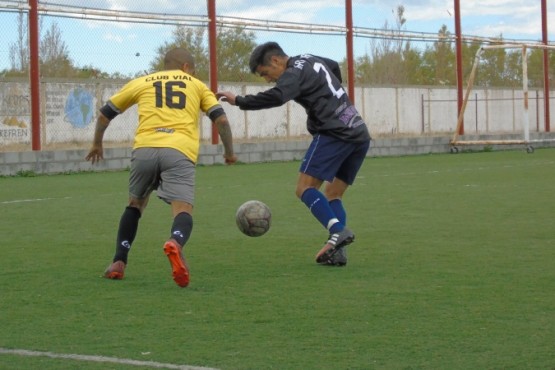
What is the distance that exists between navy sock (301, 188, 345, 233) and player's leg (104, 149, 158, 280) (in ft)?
4.42

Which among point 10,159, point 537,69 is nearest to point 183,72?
point 10,159

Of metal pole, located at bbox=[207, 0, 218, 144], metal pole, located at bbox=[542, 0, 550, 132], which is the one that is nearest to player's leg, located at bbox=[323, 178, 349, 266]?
metal pole, located at bbox=[207, 0, 218, 144]

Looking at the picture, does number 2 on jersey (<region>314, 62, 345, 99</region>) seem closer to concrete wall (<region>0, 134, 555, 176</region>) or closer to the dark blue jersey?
the dark blue jersey

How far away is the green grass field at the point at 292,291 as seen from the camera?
525 cm

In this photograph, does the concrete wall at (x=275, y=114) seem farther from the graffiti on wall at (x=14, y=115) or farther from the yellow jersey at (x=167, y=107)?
the yellow jersey at (x=167, y=107)

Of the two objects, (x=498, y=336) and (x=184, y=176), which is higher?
(x=184, y=176)

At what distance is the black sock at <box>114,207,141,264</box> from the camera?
7734 mm

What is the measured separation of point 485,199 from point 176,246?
7747 millimetres

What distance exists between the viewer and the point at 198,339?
555cm

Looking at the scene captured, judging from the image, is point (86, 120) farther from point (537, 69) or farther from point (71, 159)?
point (537, 69)

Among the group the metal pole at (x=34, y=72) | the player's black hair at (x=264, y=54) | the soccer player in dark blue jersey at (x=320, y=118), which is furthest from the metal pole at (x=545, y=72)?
the player's black hair at (x=264, y=54)

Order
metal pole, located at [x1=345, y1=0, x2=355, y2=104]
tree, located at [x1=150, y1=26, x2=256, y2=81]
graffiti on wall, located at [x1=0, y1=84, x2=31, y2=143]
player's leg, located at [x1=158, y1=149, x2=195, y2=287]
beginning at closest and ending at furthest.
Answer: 1. player's leg, located at [x1=158, y1=149, x2=195, y2=287]
2. graffiti on wall, located at [x1=0, y1=84, x2=31, y2=143]
3. tree, located at [x1=150, y1=26, x2=256, y2=81]
4. metal pole, located at [x1=345, y1=0, x2=355, y2=104]

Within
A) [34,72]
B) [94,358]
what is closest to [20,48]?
[34,72]

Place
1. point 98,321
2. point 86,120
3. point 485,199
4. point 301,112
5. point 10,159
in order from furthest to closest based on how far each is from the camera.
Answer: point 301,112 < point 86,120 < point 10,159 < point 485,199 < point 98,321
